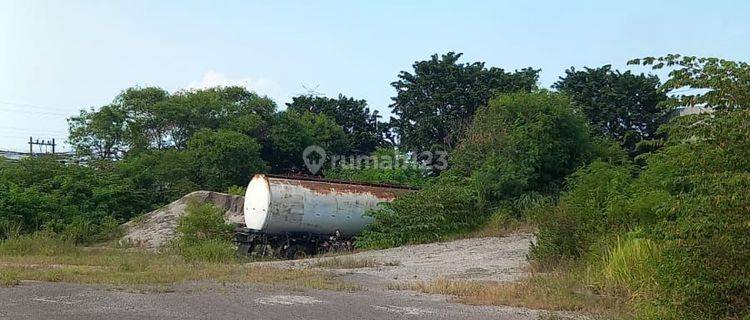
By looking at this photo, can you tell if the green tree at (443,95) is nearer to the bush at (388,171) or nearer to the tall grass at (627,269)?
the bush at (388,171)

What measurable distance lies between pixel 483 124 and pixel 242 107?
1899 centimetres

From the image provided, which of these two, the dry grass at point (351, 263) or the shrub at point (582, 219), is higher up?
the shrub at point (582, 219)

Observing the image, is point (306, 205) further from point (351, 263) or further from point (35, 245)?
point (35, 245)

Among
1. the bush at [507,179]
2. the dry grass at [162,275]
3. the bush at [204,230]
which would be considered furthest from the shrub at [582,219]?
the bush at [204,230]

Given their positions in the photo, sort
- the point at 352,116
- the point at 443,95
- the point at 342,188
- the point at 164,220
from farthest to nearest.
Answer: the point at 352,116, the point at 443,95, the point at 164,220, the point at 342,188

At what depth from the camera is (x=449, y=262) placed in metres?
17.7

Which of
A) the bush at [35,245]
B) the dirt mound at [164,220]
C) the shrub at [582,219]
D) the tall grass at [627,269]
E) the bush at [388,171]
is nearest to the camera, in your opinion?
the tall grass at [627,269]

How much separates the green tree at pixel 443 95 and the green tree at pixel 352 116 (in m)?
3.67

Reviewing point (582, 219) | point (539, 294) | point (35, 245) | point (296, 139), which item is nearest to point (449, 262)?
point (582, 219)

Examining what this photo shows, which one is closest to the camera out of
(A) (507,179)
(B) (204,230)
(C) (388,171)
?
(B) (204,230)

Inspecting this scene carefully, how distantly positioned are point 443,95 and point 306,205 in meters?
15.8

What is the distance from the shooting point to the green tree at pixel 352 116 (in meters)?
43.6

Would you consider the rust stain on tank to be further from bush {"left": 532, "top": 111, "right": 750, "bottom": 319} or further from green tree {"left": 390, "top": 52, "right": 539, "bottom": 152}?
bush {"left": 532, "top": 111, "right": 750, "bottom": 319}

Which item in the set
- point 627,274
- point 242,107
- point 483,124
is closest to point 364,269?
point 627,274
